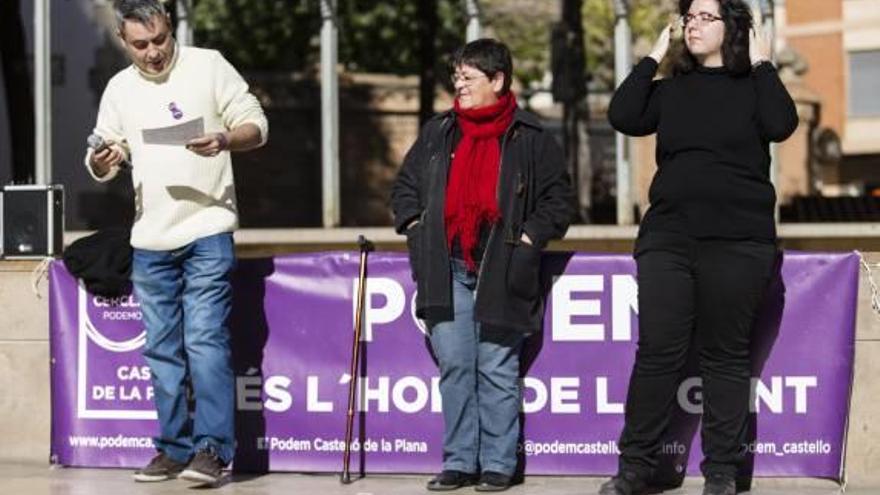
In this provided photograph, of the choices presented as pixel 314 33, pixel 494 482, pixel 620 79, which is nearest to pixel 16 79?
pixel 620 79

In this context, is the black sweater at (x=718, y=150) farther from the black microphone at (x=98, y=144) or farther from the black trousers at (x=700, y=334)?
the black microphone at (x=98, y=144)

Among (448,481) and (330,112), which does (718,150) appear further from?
(330,112)

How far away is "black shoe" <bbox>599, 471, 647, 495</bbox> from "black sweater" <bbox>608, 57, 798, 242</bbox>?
3.27 feet

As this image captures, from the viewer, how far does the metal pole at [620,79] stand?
1720 centimetres

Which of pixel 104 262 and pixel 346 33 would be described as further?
pixel 346 33

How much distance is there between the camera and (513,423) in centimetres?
690

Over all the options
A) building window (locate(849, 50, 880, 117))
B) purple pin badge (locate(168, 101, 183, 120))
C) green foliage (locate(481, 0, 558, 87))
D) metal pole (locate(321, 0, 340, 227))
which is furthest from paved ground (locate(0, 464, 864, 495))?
green foliage (locate(481, 0, 558, 87))

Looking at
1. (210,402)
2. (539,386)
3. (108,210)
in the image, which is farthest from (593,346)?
(108,210)

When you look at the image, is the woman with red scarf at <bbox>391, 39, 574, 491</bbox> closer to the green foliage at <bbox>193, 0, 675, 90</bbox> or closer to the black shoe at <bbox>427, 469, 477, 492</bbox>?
the black shoe at <bbox>427, 469, 477, 492</bbox>

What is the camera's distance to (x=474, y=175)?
6.79 m

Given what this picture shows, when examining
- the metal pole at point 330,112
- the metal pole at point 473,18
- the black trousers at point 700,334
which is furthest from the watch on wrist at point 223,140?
the metal pole at point 330,112

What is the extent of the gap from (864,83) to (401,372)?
1143 inches

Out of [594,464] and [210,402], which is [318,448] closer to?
[210,402]

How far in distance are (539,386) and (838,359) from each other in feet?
4.22
